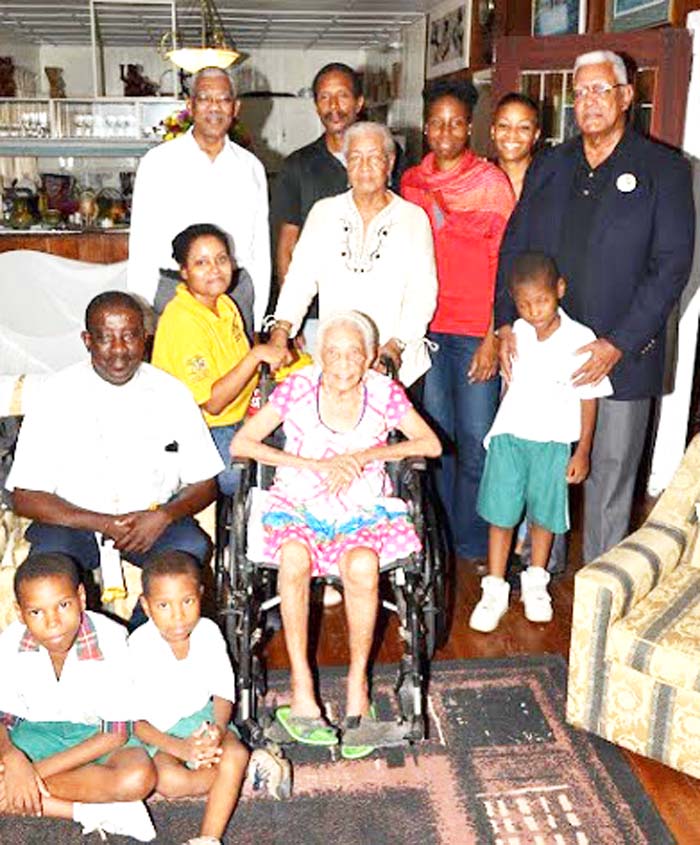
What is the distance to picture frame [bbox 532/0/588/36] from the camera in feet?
17.9

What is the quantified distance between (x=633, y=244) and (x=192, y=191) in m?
1.46

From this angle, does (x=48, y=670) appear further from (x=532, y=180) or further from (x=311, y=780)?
(x=532, y=180)

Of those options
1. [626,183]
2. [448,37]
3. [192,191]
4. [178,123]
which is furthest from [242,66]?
[626,183]

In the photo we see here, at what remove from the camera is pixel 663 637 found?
2.32 meters

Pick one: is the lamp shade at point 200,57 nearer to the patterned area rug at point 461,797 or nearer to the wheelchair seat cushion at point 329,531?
the wheelchair seat cushion at point 329,531

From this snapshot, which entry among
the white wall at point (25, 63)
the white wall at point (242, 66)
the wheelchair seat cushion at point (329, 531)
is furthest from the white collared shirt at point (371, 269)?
the white wall at point (242, 66)

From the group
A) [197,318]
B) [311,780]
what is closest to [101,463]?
[197,318]

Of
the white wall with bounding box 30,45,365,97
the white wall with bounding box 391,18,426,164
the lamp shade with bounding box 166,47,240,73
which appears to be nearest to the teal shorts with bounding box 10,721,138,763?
the lamp shade with bounding box 166,47,240,73

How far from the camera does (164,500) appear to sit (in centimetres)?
269

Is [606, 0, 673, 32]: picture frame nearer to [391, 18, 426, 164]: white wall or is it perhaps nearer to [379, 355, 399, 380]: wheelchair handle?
[379, 355, 399, 380]: wheelchair handle

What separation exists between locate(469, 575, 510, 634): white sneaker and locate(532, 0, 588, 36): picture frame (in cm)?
339

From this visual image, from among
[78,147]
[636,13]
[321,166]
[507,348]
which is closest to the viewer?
[507,348]

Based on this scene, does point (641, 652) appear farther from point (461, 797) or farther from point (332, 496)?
point (332, 496)

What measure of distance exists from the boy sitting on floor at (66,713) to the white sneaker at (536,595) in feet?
4.78
